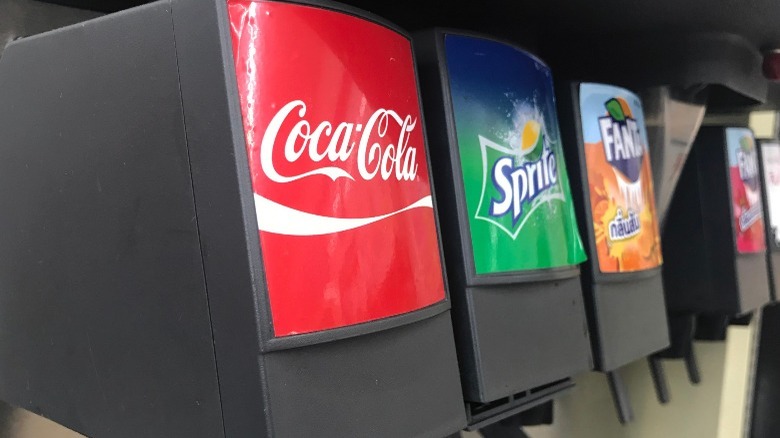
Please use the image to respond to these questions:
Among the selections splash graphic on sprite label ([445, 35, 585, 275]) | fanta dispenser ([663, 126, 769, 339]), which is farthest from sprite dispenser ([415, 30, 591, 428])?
fanta dispenser ([663, 126, 769, 339])

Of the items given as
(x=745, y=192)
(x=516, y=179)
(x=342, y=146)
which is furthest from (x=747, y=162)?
(x=342, y=146)

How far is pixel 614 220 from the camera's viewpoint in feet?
2.63

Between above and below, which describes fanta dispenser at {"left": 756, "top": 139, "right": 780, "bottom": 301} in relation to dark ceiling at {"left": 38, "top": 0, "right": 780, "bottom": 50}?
below

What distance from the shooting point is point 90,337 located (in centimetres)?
52

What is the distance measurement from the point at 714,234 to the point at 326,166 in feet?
2.87

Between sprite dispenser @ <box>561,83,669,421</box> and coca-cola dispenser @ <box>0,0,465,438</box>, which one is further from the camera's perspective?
sprite dispenser @ <box>561,83,669,421</box>

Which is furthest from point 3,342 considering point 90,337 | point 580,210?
point 580,210

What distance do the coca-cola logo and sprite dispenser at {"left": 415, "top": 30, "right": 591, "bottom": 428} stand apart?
0.09 m

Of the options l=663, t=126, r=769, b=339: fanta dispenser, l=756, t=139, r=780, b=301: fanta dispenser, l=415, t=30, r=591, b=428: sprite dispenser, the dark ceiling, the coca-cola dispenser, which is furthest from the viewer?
l=756, t=139, r=780, b=301: fanta dispenser

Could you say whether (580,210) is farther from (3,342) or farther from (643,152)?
(3,342)

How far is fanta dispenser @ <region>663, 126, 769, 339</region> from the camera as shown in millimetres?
1119

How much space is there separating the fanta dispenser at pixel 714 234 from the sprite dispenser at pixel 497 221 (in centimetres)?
55

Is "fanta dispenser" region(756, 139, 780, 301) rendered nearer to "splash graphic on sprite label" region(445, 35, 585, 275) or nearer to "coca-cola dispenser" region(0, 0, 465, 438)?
"splash graphic on sprite label" region(445, 35, 585, 275)

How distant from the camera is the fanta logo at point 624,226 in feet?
2.62
